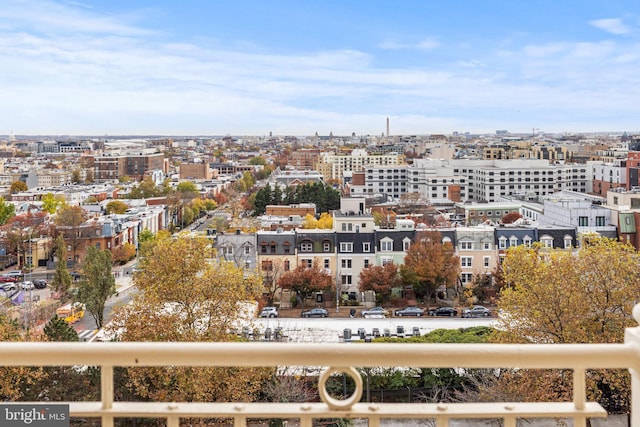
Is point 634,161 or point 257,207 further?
point 634,161

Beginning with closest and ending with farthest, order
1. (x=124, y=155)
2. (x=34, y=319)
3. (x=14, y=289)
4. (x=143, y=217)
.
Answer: (x=34, y=319) → (x=14, y=289) → (x=143, y=217) → (x=124, y=155)

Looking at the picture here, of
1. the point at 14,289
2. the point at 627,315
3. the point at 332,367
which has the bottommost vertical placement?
the point at 14,289

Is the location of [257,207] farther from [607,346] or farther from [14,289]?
[607,346]

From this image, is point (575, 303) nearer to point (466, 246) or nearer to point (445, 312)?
point (445, 312)

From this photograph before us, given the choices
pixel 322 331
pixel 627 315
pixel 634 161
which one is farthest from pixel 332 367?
pixel 634 161

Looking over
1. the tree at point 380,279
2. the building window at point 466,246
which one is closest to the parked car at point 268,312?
the tree at point 380,279

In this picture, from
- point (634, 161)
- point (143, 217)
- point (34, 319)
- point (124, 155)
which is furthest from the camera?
point (124, 155)

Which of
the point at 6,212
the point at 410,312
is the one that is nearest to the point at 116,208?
the point at 6,212

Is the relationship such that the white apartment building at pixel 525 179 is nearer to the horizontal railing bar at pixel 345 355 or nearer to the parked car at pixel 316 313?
the parked car at pixel 316 313
